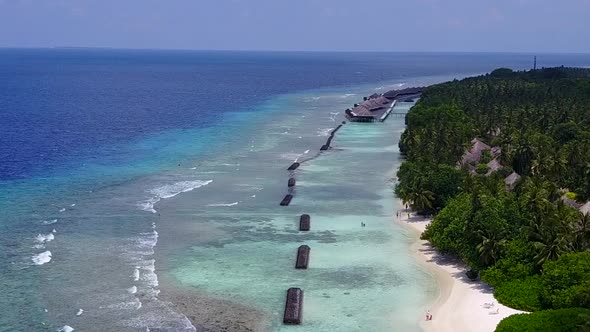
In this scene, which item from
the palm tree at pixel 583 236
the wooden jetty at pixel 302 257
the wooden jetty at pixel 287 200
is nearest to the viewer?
the palm tree at pixel 583 236

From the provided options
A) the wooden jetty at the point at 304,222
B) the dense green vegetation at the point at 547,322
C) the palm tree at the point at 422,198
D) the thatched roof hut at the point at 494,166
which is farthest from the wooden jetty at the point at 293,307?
the thatched roof hut at the point at 494,166

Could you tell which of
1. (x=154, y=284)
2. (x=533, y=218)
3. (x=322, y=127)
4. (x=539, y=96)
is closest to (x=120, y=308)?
(x=154, y=284)

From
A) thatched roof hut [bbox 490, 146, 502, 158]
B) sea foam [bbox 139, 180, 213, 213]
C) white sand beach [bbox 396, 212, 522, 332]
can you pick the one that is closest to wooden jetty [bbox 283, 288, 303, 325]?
white sand beach [bbox 396, 212, 522, 332]

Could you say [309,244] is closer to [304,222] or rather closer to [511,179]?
[304,222]

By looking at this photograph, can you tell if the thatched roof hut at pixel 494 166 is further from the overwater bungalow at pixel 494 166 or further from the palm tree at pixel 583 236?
the palm tree at pixel 583 236

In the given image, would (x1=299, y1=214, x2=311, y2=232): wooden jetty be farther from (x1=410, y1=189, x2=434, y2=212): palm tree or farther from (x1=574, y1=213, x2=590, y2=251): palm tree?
(x1=574, y1=213, x2=590, y2=251): palm tree

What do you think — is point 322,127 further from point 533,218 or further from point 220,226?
point 533,218

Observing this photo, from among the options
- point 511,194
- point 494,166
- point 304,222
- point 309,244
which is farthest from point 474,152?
point 309,244
